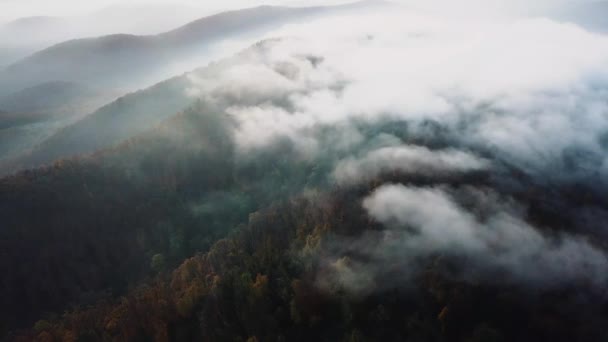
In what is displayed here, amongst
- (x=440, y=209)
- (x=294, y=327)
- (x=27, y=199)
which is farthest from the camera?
(x=440, y=209)

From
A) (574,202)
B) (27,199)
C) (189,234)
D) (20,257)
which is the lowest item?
(574,202)

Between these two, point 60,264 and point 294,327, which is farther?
point 60,264

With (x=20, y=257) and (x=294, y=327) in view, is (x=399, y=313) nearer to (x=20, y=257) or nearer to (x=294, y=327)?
(x=294, y=327)

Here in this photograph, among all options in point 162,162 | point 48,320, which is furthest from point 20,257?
point 162,162

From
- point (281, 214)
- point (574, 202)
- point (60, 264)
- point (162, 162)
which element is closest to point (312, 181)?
point (281, 214)

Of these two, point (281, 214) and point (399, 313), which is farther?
point (281, 214)

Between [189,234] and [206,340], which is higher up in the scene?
[206,340]

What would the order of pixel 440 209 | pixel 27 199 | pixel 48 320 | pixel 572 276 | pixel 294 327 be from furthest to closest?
pixel 440 209 < pixel 27 199 < pixel 572 276 < pixel 48 320 < pixel 294 327

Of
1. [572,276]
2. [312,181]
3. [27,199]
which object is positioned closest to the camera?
[572,276]

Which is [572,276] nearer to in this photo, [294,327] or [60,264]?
[294,327]
